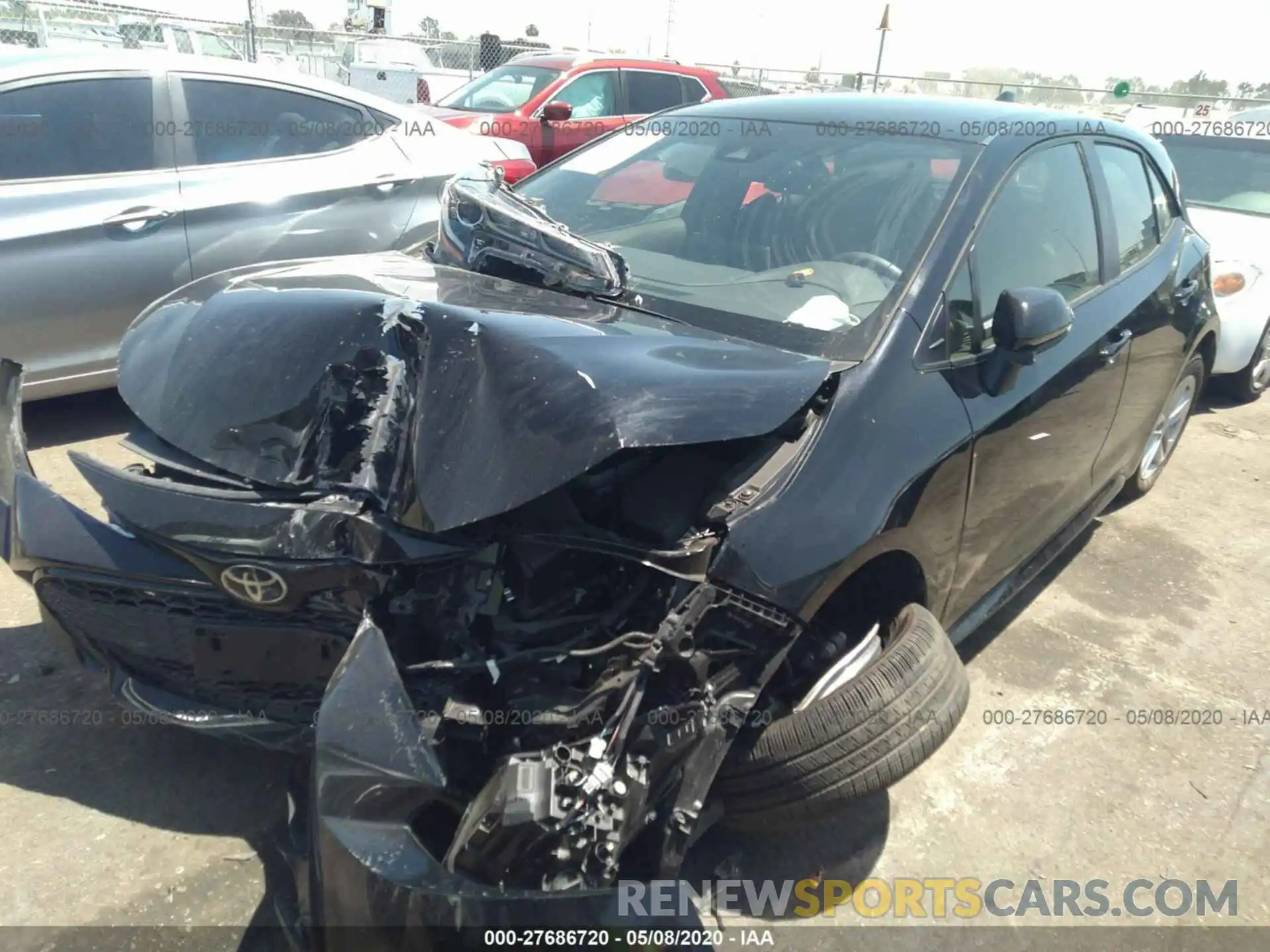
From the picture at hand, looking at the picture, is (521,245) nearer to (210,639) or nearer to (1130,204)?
(210,639)

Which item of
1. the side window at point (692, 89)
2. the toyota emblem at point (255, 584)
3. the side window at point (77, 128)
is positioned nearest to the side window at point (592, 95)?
the side window at point (692, 89)

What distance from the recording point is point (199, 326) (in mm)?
2617

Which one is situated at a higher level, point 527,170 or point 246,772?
point 527,170

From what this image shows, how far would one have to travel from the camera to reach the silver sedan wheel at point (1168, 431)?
184 inches

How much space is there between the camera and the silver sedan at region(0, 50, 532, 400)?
4.10m

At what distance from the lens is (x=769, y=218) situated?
298 centimetres

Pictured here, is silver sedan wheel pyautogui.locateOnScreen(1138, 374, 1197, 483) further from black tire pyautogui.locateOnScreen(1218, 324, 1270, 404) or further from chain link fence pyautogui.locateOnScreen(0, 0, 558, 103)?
chain link fence pyautogui.locateOnScreen(0, 0, 558, 103)

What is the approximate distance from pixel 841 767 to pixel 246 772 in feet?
5.32

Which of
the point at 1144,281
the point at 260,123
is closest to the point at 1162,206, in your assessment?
the point at 1144,281

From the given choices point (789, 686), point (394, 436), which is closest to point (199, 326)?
point (394, 436)

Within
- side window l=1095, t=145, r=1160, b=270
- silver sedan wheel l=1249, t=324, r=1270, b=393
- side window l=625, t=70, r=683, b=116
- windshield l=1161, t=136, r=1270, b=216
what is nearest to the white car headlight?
silver sedan wheel l=1249, t=324, r=1270, b=393

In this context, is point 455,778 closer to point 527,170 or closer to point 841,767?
point 841,767

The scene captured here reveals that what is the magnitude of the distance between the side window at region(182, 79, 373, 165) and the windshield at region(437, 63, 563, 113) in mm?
4224

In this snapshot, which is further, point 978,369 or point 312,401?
point 978,369
